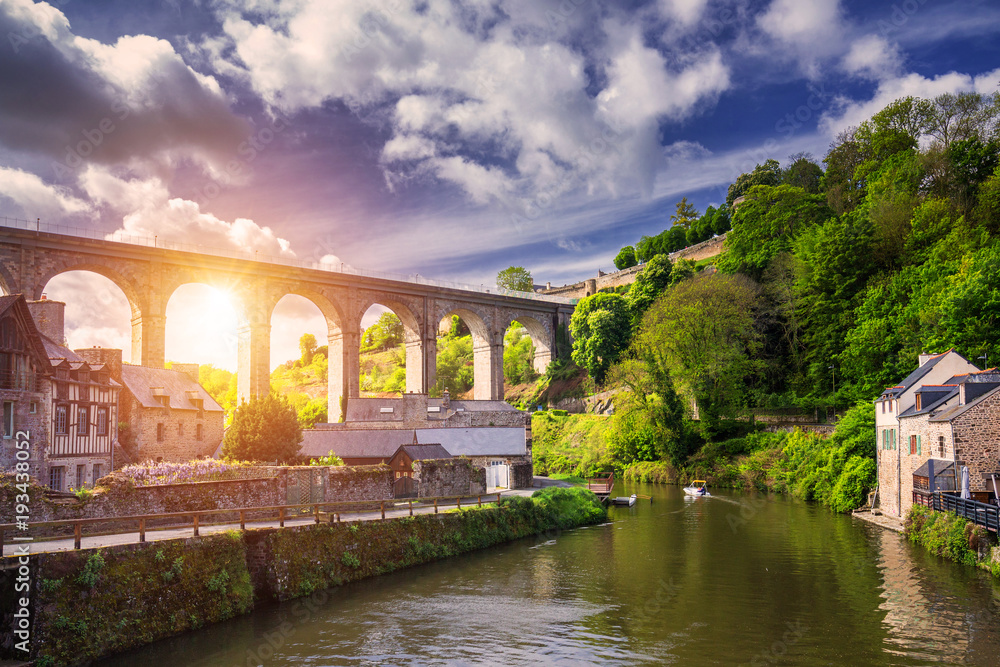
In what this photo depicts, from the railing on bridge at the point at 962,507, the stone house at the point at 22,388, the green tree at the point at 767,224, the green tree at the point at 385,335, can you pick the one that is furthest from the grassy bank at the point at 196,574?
the green tree at the point at 385,335

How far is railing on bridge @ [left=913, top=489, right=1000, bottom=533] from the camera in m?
14.9

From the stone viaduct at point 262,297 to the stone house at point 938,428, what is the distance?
29524 mm

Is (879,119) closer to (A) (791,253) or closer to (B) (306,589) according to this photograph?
(A) (791,253)

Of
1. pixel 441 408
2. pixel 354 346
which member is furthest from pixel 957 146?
pixel 354 346

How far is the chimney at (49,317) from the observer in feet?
72.3

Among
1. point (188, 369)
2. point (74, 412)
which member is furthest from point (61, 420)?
point (188, 369)

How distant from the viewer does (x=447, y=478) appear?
23.6m

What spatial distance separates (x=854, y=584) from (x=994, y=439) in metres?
6.40

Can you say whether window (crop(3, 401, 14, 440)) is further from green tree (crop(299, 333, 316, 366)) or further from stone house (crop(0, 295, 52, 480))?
green tree (crop(299, 333, 316, 366))

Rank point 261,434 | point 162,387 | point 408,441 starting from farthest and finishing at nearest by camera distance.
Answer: point 408,441 < point 162,387 < point 261,434

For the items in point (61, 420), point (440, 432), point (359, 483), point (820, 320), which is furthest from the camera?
point (820, 320)

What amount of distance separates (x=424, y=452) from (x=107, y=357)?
12.2 m

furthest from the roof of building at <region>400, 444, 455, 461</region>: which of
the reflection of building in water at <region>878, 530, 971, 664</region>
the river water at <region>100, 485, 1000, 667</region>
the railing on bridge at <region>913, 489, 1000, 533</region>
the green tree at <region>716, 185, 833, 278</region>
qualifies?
the green tree at <region>716, 185, 833, 278</region>

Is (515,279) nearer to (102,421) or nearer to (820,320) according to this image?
(820,320)
